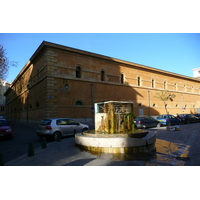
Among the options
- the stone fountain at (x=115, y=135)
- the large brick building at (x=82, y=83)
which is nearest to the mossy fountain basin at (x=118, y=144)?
the stone fountain at (x=115, y=135)

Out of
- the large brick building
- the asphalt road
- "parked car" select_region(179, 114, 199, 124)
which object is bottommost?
the asphalt road

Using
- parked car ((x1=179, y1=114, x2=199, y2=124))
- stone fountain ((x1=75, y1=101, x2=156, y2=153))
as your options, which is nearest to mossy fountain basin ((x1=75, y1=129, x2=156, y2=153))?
stone fountain ((x1=75, y1=101, x2=156, y2=153))

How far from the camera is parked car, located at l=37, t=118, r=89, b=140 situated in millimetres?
10250

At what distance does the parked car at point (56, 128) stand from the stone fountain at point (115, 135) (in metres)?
2.73

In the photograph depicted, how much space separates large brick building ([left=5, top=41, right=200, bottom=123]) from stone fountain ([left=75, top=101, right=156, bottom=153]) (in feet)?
39.8

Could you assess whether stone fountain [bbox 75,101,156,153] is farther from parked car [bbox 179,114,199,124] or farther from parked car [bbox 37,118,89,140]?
parked car [bbox 179,114,199,124]

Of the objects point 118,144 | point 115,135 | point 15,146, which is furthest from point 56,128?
point 118,144

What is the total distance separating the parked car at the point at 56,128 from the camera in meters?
10.2

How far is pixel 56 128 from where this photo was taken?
10508 millimetres

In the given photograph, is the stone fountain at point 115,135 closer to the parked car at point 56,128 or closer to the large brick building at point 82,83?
the parked car at point 56,128

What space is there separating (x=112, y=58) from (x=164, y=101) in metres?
13.5

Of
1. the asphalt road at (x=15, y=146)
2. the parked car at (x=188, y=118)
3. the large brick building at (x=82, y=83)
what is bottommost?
the asphalt road at (x=15, y=146)

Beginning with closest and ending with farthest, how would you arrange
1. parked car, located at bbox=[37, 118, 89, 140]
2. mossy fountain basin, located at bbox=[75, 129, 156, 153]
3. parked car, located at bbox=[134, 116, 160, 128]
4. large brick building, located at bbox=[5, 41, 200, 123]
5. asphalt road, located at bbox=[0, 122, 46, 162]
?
mossy fountain basin, located at bbox=[75, 129, 156, 153] → asphalt road, located at bbox=[0, 122, 46, 162] → parked car, located at bbox=[37, 118, 89, 140] → parked car, located at bbox=[134, 116, 160, 128] → large brick building, located at bbox=[5, 41, 200, 123]

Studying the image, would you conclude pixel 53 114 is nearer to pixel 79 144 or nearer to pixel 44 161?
pixel 79 144
